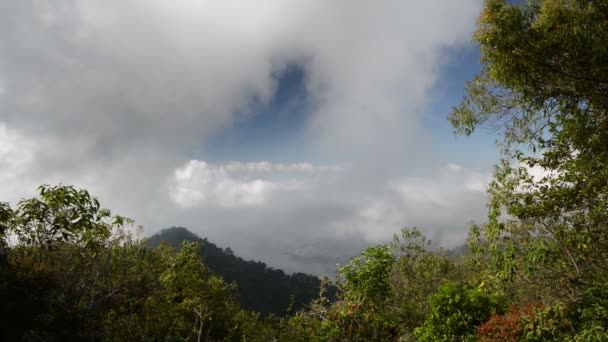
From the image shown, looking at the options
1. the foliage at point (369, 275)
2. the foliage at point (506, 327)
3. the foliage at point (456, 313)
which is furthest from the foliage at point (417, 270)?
the foliage at point (506, 327)

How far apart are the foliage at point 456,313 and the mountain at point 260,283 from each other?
65.6 meters

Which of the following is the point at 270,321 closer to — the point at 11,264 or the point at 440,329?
the point at 440,329

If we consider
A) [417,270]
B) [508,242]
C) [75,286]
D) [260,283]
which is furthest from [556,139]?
[260,283]

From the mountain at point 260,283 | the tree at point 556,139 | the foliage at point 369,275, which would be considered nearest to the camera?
the tree at point 556,139

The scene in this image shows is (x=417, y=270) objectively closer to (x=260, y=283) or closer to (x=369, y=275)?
(x=369, y=275)

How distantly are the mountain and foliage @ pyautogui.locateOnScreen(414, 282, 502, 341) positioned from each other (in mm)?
65565

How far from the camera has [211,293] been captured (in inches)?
499

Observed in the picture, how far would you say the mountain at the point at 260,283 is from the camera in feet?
278

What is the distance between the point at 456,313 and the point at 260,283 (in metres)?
101

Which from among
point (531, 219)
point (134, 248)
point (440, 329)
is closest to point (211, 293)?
point (134, 248)

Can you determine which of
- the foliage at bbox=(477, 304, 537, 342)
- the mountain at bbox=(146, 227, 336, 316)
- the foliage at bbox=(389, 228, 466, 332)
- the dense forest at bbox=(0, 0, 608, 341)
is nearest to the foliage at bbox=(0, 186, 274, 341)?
the dense forest at bbox=(0, 0, 608, 341)

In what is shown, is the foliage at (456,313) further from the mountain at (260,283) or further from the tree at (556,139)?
the mountain at (260,283)

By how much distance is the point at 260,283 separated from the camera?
105312mm

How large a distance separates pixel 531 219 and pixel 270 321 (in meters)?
6.19
